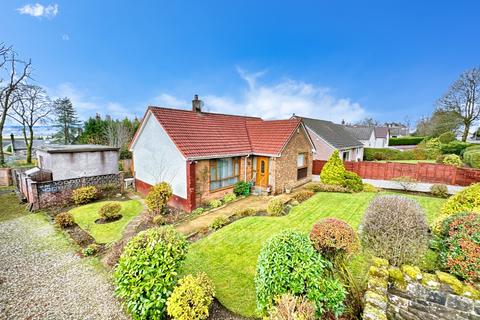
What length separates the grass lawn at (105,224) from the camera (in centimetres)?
957

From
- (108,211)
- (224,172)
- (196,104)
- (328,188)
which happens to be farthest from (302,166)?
(108,211)

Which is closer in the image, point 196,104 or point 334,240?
point 334,240

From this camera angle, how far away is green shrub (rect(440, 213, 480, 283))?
432 cm

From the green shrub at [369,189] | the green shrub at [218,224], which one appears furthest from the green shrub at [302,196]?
the green shrub at [218,224]

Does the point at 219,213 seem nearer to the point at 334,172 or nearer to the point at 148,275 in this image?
the point at 148,275

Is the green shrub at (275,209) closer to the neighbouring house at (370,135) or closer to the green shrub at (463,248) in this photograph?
the green shrub at (463,248)

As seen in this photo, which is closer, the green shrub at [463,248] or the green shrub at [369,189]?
the green shrub at [463,248]

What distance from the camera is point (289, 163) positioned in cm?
1642

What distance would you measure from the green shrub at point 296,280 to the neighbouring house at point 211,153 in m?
8.26

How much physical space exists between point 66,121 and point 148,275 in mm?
49132

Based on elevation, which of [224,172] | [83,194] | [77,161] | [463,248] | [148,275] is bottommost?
[83,194]

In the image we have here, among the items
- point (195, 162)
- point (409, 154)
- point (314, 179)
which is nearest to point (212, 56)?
point (195, 162)

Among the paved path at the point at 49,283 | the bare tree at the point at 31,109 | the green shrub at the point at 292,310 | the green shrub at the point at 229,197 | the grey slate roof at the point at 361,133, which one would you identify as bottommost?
the paved path at the point at 49,283

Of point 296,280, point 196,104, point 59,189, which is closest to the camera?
point 296,280
